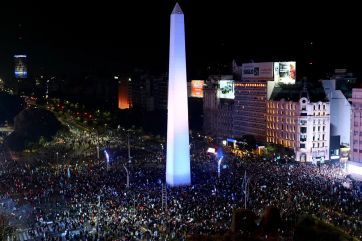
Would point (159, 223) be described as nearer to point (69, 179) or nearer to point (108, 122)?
point (69, 179)

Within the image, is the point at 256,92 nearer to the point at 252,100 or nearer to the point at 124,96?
the point at 252,100

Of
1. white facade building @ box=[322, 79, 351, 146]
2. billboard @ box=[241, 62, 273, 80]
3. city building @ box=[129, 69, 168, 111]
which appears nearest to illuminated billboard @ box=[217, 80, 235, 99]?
billboard @ box=[241, 62, 273, 80]

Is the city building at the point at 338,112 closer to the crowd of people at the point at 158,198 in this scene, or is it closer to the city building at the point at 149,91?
the crowd of people at the point at 158,198

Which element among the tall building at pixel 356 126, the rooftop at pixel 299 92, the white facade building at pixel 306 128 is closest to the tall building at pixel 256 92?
the rooftop at pixel 299 92

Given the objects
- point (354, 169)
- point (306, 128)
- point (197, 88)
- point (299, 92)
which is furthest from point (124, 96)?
point (354, 169)

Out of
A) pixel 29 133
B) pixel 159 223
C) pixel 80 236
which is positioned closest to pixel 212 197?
pixel 159 223

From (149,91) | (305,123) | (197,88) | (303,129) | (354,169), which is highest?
(197,88)
